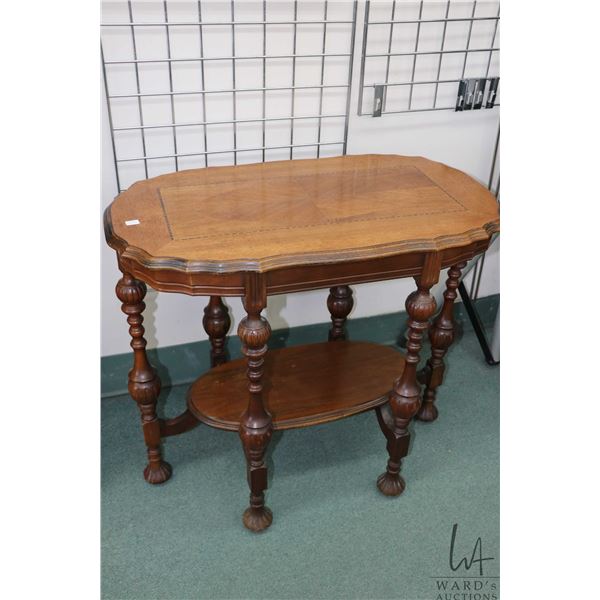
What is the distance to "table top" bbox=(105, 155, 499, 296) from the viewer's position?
1339 millimetres

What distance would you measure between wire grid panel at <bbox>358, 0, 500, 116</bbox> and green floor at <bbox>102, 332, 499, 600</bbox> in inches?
42.3

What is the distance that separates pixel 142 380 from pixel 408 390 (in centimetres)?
72

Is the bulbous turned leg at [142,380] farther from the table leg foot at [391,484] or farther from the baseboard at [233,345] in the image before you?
the table leg foot at [391,484]

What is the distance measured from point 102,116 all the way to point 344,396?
1043 mm

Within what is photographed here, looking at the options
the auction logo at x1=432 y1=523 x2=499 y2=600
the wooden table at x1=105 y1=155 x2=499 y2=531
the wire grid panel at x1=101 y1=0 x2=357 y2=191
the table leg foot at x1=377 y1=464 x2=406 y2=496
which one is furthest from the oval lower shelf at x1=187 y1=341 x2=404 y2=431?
the wire grid panel at x1=101 y1=0 x2=357 y2=191

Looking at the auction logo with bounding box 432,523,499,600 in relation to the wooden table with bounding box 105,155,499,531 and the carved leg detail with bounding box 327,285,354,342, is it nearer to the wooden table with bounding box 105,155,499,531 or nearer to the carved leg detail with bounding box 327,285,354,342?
the wooden table with bounding box 105,155,499,531

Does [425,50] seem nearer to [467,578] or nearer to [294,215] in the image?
[294,215]

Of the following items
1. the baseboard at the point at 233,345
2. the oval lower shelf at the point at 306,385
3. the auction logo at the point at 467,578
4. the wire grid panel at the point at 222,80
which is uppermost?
the wire grid panel at the point at 222,80

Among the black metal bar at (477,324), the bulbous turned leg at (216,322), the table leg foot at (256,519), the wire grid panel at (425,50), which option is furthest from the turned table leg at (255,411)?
the black metal bar at (477,324)

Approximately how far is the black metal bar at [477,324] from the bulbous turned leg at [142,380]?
125cm

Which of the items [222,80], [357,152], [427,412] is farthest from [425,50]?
[427,412]

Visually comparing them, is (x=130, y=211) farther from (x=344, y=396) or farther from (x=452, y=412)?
(x=452, y=412)

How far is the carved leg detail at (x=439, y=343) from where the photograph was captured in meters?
1.81

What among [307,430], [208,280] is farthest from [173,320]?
[208,280]
